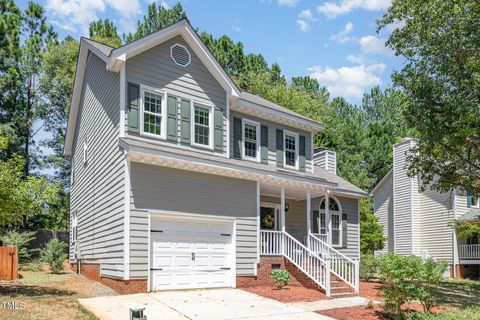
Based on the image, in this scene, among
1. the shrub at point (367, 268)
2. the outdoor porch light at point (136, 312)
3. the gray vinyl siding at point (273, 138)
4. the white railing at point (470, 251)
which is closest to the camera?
the outdoor porch light at point (136, 312)

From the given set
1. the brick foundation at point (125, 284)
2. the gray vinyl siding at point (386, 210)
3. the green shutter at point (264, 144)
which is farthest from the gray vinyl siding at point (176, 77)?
the gray vinyl siding at point (386, 210)

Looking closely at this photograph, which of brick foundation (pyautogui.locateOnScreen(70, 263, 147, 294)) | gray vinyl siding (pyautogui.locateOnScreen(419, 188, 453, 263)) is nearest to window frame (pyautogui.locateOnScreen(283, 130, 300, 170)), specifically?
brick foundation (pyautogui.locateOnScreen(70, 263, 147, 294))

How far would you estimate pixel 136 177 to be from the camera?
12.7 m

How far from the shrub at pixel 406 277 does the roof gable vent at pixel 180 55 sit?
8.85m

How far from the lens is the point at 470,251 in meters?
26.6

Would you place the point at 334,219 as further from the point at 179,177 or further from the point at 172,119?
→ the point at 172,119

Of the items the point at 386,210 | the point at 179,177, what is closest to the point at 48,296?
the point at 179,177

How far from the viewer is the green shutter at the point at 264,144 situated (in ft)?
58.0

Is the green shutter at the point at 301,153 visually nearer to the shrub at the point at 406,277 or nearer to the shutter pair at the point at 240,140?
the shutter pair at the point at 240,140

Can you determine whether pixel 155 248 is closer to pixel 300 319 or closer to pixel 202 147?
pixel 202 147

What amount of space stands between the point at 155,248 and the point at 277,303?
3.78 meters

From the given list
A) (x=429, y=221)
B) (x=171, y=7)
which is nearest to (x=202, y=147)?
(x=429, y=221)

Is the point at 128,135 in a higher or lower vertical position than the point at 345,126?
lower

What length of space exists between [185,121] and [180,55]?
88.6 inches
